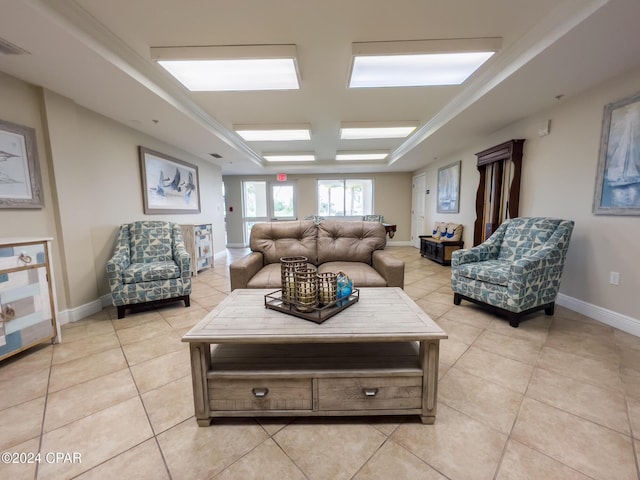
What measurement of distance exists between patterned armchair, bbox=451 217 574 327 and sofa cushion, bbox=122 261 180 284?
3126 mm

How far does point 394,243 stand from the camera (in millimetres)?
7566

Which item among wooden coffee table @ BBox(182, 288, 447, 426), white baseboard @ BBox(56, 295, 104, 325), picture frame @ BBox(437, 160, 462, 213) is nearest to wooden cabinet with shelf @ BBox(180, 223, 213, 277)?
white baseboard @ BBox(56, 295, 104, 325)

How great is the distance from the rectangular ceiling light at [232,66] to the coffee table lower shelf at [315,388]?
7.13 feet

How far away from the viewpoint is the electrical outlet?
220 centimetres

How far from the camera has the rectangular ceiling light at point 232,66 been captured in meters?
1.96

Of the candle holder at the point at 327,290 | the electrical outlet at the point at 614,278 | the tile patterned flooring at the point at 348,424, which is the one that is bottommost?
the tile patterned flooring at the point at 348,424

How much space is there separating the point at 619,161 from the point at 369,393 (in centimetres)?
297

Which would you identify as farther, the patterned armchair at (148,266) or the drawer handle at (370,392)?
the patterned armchair at (148,266)

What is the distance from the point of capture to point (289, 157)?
5.74 meters

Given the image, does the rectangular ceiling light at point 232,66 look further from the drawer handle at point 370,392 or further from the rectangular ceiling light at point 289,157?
the rectangular ceiling light at point 289,157

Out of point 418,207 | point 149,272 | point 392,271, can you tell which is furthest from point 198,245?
point 418,207

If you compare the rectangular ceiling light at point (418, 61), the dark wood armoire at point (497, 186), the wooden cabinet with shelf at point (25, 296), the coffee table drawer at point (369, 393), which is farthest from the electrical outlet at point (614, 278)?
the wooden cabinet with shelf at point (25, 296)

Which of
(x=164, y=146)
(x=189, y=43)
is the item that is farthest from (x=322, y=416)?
(x=164, y=146)

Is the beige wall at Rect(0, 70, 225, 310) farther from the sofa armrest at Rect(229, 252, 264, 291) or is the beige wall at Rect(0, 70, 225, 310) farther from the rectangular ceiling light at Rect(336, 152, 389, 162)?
the rectangular ceiling light at Rect(336, 152, 389, 162)
